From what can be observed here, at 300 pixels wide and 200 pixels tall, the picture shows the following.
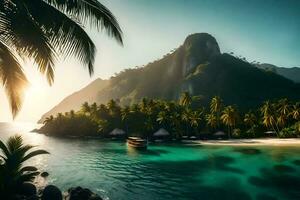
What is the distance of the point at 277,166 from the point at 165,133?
43.2 m

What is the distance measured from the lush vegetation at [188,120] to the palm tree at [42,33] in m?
67.1

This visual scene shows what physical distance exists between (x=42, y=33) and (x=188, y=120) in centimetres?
7600

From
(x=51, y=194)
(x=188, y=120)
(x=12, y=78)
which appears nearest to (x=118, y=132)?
(x=188, y=120)

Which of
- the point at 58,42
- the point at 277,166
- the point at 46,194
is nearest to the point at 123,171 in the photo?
the point at 46,194

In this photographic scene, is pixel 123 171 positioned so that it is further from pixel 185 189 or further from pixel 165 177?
pixel 185 189

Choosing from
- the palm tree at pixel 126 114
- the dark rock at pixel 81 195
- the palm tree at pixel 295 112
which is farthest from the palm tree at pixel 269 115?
the dark rock at pixel 81 195

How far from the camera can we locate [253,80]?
167m

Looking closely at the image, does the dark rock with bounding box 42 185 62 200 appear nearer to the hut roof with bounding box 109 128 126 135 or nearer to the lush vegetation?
the lush vegetation

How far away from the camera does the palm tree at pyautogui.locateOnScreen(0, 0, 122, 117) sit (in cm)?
680

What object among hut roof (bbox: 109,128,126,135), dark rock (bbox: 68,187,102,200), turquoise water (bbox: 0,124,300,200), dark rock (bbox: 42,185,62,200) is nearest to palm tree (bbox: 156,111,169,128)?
hut roof (bbox: 109,128,126,135)

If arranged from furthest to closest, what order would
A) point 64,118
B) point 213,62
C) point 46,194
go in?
point 213,62, point 64,118, point 46,194

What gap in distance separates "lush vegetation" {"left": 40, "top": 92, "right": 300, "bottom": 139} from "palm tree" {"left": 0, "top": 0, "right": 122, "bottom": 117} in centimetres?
6707

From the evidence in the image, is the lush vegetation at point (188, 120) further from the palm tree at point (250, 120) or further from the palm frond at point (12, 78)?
the palm frond at point (12, 78)

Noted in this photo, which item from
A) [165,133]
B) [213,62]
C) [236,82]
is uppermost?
[213,62]
